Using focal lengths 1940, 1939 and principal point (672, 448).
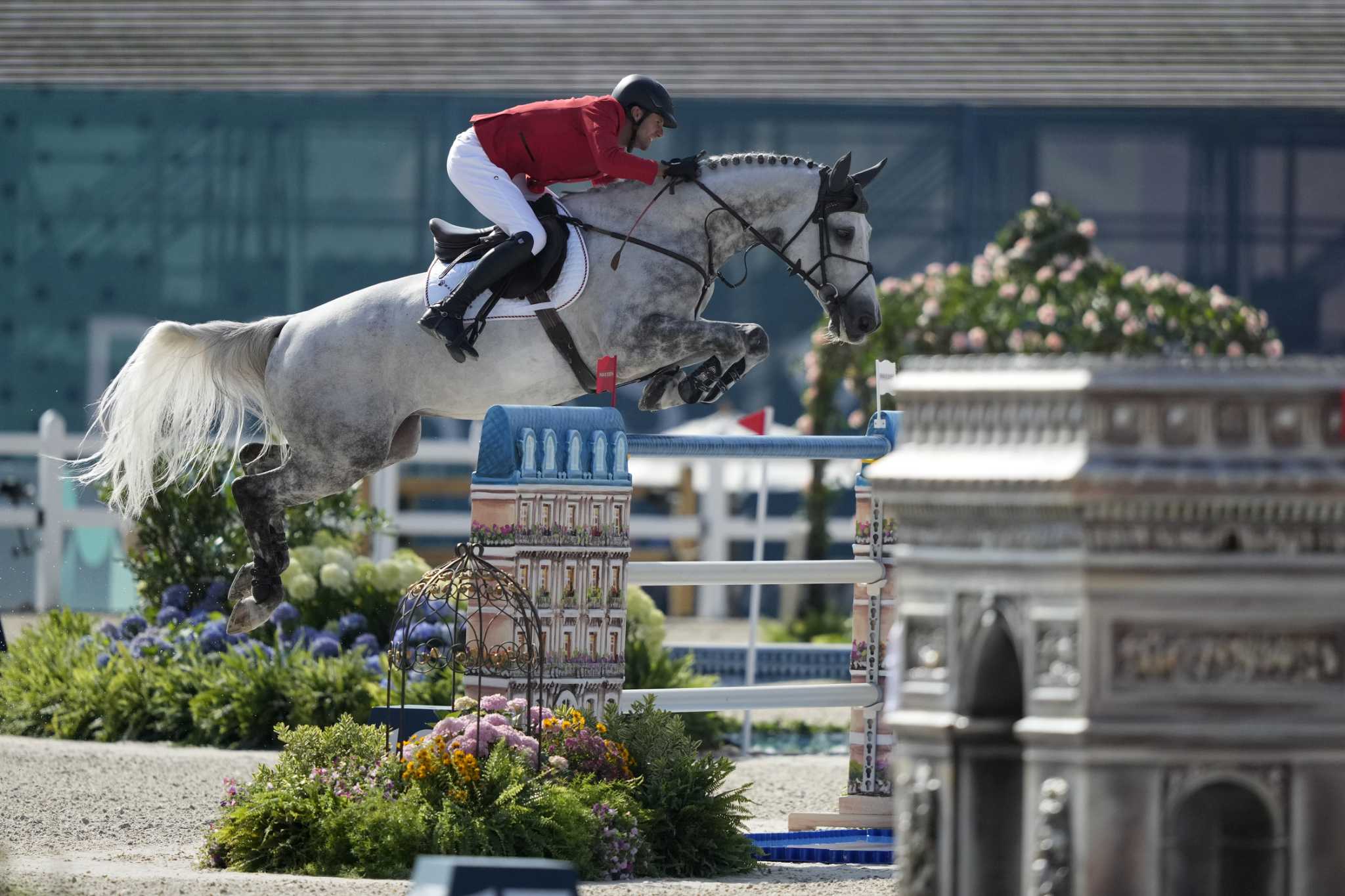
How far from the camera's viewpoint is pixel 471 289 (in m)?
6.27

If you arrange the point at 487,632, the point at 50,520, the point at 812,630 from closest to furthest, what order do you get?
the point at 487,632
the point at 50,520
the point at 812,630

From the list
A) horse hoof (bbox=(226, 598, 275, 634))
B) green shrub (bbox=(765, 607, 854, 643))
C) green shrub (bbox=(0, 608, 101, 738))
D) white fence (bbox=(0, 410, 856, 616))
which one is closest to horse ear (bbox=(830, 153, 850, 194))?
horse hoof (bbox=(226, 598, 275, 634))

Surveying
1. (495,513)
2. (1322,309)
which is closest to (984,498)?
(495,513)

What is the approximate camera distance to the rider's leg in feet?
20.6

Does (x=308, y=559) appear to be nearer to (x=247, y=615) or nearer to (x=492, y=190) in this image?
(x=247, y=615)

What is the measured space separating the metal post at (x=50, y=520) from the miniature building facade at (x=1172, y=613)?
12058 mm

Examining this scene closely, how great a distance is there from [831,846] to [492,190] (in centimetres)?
240

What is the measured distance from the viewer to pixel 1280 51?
20.0 metres

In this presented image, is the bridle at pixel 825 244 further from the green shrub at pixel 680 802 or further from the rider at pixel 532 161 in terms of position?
the green shrub at pixel 680 802

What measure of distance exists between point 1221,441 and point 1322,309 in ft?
58.9

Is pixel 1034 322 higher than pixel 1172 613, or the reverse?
pixel 1034 322

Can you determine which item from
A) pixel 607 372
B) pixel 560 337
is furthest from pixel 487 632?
pixel 560 337

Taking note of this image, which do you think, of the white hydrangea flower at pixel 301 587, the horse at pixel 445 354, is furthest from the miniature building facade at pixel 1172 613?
the white hydrangea flower at pixel 301 587

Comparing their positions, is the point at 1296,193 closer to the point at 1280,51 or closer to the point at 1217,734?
the point at 1280,51
